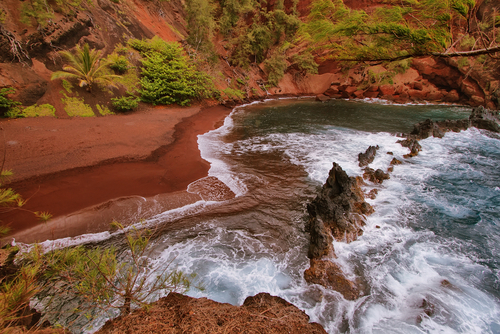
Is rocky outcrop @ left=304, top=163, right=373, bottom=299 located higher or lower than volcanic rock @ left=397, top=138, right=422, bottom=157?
lower

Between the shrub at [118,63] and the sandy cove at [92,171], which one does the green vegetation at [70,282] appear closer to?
the sandy cove at [92,171]

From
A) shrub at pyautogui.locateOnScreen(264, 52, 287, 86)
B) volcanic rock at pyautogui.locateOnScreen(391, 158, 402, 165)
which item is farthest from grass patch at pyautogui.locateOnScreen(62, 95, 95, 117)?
shrub at pyautogui.locateOnScreen(264, 52, 287, 86)

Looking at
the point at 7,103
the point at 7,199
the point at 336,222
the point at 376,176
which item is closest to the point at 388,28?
the point at 336,222

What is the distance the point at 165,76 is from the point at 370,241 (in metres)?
17.0

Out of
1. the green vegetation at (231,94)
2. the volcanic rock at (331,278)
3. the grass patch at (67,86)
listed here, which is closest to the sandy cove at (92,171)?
the grass patch at (67,86)

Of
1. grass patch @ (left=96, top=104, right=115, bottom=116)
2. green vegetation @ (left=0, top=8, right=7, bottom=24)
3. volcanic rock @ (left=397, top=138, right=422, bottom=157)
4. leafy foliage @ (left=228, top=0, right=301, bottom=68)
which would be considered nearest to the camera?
green vegetation @ (left=0, top=8, right=7, bottom=24)

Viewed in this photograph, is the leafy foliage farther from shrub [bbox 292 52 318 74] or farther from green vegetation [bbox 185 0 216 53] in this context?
green vegetation [bbox 185 0 216 53]

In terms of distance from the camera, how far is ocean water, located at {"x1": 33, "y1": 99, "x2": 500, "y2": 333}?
415 centimetres

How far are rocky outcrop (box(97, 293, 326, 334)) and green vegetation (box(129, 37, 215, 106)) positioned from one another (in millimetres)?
15718

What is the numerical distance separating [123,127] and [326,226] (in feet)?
36.5

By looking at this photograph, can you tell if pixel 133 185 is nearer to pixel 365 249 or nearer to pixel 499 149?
pixel 365 249

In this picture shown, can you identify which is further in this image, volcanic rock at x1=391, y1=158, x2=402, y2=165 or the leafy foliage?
the leafy foliage

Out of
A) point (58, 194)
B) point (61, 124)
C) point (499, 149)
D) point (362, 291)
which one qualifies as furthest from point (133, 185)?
point (499, 149)

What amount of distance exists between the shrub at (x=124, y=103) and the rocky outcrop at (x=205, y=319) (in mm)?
13640
